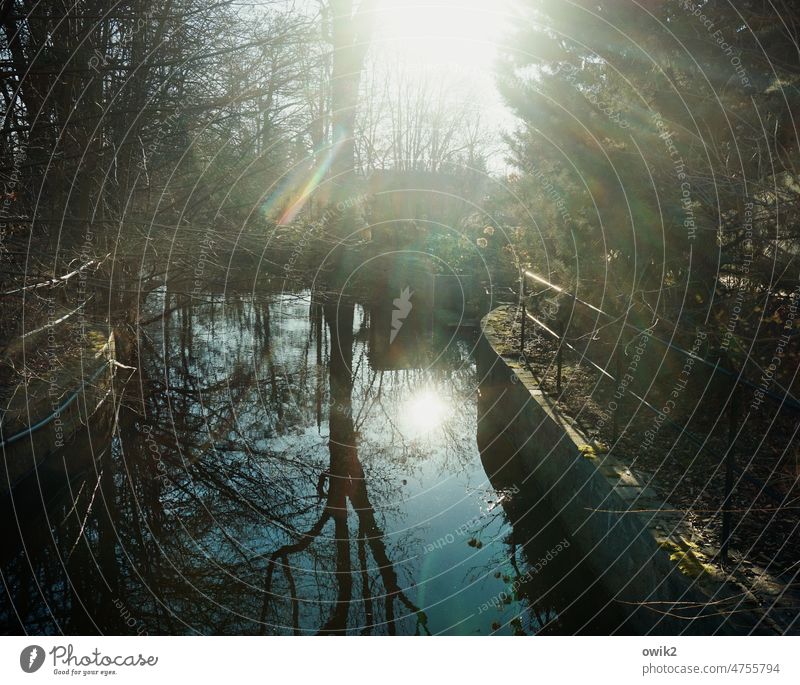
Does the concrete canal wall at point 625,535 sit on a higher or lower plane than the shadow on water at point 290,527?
higher

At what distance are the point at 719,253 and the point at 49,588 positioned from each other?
6.57 m

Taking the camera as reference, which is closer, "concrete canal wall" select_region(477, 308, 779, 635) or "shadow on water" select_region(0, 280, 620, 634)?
"concrete canal wall" select_region(477, 308, 779, 635)

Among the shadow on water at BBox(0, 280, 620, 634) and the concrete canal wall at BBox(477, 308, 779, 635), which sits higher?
the concrete canal wall at BBox(477, 308, 779, 635)

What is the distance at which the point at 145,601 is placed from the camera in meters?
5.42

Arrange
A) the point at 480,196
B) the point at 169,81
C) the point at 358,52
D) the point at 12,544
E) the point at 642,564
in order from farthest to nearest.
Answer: the point at 480,196, the point at 358,52, the point at 169,81, the point at 12,544, the point at 642,564

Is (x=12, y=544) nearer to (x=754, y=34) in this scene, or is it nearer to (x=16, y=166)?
(x=16, y=166)

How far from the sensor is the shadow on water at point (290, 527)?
17.4 ft

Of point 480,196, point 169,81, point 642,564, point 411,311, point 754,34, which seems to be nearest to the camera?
point 642,564

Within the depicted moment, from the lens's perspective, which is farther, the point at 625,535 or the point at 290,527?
the point at 290,527

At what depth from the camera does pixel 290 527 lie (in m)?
6.64

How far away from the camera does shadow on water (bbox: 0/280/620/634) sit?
5293mm

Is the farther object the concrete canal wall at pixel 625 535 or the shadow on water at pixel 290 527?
the shadow on water at pixel 290 527

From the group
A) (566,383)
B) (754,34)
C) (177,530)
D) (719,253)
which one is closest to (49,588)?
(177,530)

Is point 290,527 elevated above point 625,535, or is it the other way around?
point 625,535
